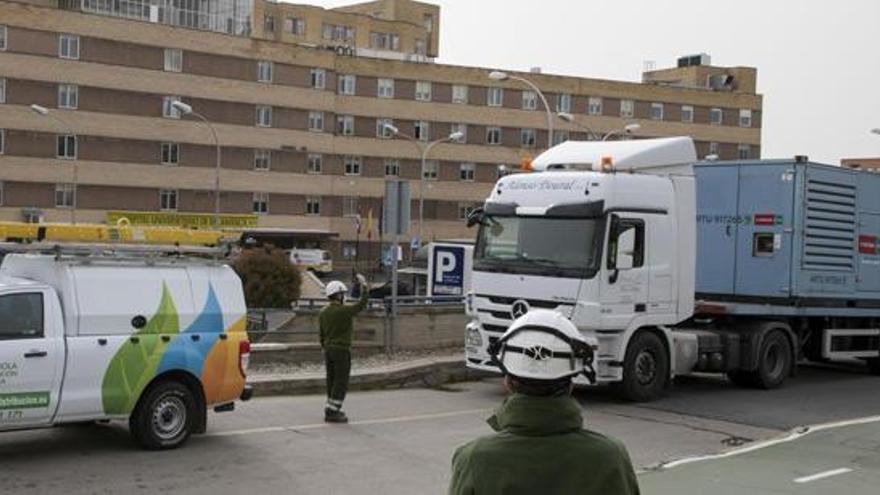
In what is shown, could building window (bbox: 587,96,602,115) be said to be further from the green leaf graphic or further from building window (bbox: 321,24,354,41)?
the green leaf graphic

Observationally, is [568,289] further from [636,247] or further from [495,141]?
[495,141]

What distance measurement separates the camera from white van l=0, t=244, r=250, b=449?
9.23m

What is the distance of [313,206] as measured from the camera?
263 ft

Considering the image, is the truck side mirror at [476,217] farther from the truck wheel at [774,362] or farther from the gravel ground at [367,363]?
the truck wheel at [774,362]

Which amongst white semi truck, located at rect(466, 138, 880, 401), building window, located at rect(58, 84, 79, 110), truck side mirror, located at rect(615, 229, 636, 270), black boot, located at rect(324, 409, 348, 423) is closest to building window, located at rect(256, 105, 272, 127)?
building window, located at rect(58, 84, 79, 110)

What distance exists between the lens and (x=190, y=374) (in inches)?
403

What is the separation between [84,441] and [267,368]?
5685 millimetres

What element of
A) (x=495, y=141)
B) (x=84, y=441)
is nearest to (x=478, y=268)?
(x=84, y=441)

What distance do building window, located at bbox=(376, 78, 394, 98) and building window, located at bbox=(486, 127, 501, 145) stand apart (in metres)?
9.49

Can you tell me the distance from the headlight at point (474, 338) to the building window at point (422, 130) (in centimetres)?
7058

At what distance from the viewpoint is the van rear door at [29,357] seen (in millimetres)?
9023

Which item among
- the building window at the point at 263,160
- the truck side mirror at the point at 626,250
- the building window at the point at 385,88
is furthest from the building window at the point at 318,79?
the truck side mirror at the point at 626,250

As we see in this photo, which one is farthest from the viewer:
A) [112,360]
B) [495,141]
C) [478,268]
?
[495,141]

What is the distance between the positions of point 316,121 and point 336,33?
109 ft
